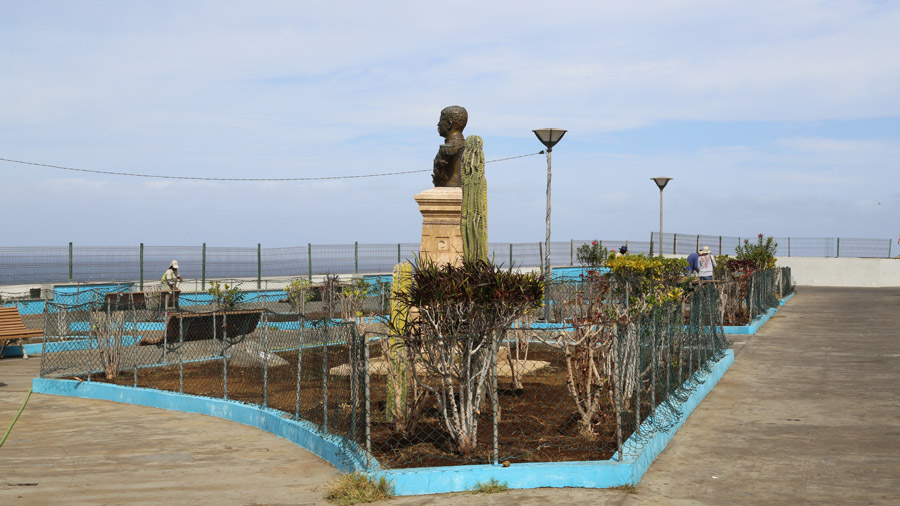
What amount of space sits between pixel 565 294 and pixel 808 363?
7375 mm

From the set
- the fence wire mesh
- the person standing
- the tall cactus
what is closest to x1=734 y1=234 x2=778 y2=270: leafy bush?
the person standing

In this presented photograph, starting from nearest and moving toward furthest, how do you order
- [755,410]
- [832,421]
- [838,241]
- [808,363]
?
[832,421] < [755,410] < [808,363] < [838,241]

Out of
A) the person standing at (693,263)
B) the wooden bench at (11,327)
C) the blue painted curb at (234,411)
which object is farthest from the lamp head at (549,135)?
the blue painted curb at (234,411)

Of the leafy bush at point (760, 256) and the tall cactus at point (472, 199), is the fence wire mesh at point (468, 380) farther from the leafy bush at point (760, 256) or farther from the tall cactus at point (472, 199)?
the leafy bush at point (760, 256)

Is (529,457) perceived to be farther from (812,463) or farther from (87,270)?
(87,270)

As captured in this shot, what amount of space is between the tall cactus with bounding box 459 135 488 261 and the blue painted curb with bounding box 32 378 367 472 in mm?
2899

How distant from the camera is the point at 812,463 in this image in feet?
27.0

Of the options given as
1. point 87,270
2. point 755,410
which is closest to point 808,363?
point 755,410

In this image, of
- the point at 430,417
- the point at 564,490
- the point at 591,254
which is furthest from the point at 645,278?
the point at 591,254

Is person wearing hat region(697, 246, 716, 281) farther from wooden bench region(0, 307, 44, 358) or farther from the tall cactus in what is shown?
wooden bench region(0, 307, 44, 358)

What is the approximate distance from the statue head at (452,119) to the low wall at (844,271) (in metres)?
34.8

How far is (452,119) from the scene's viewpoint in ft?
43.3

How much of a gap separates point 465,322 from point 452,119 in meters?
5.67

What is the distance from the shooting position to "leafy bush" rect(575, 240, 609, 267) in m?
38.8
